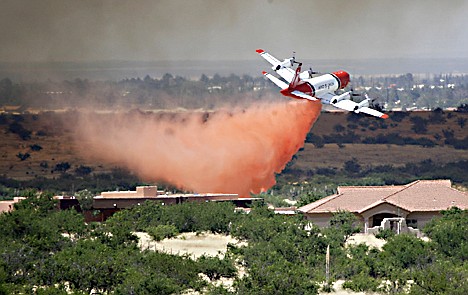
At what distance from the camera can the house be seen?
338 feet

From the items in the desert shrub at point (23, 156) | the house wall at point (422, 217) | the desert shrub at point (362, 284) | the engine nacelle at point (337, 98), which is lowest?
the desert shrub at point (362, 284)

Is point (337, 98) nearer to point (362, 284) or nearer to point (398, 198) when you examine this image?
point (398, 198)

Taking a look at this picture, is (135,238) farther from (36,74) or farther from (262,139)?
(36,74)

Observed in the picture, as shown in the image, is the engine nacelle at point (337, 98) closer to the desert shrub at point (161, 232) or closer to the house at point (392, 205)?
the house at point (392, 205)

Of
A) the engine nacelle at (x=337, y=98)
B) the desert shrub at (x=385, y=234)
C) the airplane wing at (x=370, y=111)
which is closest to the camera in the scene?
the airplane wing at (x=370, y=111)

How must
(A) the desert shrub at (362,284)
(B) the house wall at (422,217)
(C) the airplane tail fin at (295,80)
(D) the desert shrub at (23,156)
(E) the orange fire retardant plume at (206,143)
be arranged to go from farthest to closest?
(D) the desert shrub at (23,156)
(E) the orange fire retardant plume at (206,143)
(B) the house wall at (422,217)
(C) the airplane tail fin at (295,80)
(A) the desert shrub at (362,284)

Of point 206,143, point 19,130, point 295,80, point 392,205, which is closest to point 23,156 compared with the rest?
point 19,130

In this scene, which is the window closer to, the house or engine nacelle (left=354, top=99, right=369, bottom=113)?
the house

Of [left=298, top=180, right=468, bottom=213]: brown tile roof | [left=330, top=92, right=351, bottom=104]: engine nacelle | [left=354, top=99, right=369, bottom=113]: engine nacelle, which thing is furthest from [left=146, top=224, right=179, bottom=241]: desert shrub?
[left=354, top=99, right=369, bottom=113]: engine nacelle

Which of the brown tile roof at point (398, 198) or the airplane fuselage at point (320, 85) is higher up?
the airplane fuselage at point (320, 85)

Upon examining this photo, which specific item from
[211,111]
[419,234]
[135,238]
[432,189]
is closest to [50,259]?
[135,238]

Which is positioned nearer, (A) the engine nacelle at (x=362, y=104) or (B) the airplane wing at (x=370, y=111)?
(B) the airplane wing at (x=370, y=111)

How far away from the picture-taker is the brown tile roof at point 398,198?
343 feet

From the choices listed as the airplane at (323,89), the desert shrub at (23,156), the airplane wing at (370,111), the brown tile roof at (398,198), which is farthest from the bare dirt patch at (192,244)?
the desert shrub at (23,156)
